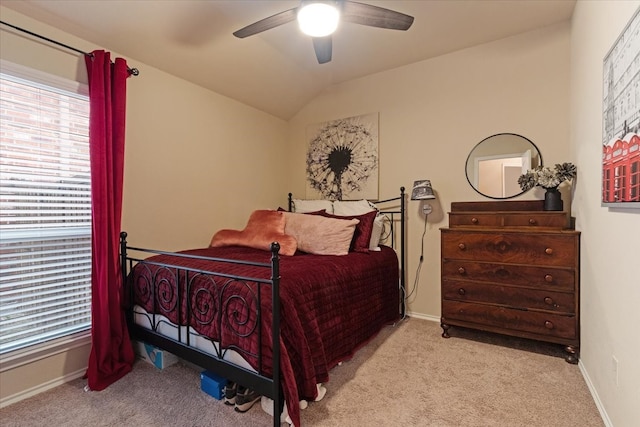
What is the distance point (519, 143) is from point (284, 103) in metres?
2.45

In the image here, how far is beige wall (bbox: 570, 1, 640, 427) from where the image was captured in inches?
52.4

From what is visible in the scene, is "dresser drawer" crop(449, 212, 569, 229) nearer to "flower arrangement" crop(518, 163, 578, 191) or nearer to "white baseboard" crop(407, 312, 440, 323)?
"flower arrangement" crop(518, 163, 578, 191)

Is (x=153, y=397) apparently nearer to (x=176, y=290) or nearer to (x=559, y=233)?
(x=176, y=290)

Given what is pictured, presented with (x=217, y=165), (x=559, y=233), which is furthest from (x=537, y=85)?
(x=217, y=165)

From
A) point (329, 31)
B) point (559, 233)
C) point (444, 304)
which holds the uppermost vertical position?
point (329, 31)

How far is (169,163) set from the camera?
9.05ft

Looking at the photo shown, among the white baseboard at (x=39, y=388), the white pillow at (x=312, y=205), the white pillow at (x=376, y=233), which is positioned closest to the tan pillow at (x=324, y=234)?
the white pillow at (x=376, y=233)

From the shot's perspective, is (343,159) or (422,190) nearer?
(422,190)

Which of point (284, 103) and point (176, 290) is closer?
point (176, 290)

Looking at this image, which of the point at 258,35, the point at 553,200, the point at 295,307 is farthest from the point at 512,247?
the point at 258,35

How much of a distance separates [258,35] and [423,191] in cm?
197

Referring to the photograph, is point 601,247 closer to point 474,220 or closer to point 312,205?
point 474,220

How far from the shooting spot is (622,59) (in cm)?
138

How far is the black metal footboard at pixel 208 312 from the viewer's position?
1.53 meters
